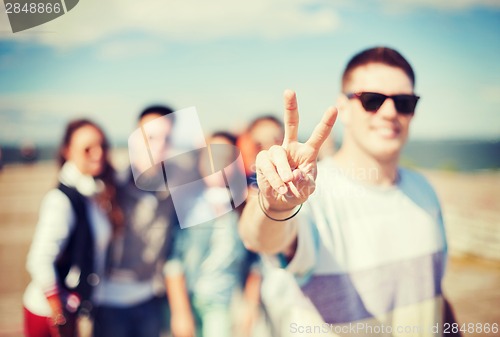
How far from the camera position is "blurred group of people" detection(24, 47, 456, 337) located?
1.20 m

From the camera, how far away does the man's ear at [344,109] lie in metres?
1.44

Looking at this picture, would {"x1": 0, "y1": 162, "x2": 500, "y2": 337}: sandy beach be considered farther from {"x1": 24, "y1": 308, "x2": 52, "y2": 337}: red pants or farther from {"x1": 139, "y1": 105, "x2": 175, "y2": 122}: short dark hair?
{"x1": 24, "y1": 308, "x2": 52, "y2": 337}: red pants

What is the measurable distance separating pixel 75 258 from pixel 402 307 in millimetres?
1357

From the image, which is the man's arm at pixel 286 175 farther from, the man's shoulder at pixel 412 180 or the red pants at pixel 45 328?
the red pants at pixel 45 328

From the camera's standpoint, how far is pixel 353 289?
1295 mm

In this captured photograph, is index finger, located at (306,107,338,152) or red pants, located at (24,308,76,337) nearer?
index finger, located at (306,107,338,152)

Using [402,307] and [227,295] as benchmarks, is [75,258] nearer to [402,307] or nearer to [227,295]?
[227,295]

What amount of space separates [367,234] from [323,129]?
491 millimetres

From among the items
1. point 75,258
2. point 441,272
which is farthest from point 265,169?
point 75,258

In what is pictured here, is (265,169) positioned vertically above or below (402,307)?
above

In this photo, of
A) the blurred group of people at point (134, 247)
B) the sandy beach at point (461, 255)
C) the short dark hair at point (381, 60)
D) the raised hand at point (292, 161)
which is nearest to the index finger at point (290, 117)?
the raised hand at point (292, 161)

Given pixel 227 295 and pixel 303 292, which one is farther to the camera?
pixel 227 295
